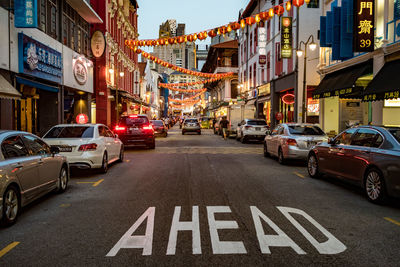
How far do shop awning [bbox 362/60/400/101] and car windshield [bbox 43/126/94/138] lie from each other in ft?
34.2

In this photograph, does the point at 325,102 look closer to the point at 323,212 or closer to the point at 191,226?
the point at 323,212

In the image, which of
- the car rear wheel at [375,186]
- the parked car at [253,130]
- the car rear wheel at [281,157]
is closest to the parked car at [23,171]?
the car rear wheel at [375,186]

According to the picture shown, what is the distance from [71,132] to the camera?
11.0m

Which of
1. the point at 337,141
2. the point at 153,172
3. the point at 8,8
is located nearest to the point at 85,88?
the point at 8,8

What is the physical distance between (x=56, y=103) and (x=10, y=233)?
16.0 metres

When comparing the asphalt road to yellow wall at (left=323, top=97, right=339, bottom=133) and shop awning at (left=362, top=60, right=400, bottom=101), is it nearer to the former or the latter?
shop awning at (left=362, top=60, right=400, bottom=101)

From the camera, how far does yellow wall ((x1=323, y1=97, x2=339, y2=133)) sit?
863 inches

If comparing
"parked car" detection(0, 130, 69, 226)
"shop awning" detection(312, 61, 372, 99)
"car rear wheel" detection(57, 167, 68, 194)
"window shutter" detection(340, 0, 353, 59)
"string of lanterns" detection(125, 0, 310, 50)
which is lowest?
"car rear wheel" detection(57, 167, 68, 194)

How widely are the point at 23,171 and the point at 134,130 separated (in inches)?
490

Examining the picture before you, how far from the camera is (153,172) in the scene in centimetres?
1128

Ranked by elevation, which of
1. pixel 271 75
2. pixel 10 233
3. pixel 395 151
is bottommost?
pixel 10 233

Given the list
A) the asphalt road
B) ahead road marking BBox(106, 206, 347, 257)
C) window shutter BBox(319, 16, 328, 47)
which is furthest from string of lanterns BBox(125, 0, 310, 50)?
ahead road marking BBox(106, 206, 347, 257)

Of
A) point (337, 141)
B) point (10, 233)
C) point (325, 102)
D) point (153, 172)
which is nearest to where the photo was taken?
point (10, 233)

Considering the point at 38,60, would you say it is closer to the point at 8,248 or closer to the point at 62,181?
the point at 62,181
